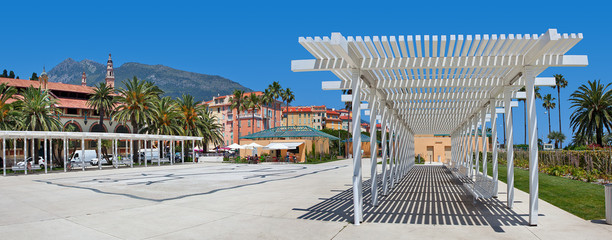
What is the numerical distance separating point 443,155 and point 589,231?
39134 millimetres

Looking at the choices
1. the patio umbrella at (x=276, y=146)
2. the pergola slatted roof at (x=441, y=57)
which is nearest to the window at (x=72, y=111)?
the patio umbrella at (x=276, y=146)

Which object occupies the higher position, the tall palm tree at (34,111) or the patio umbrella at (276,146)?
the tall palm tree at (34,111)

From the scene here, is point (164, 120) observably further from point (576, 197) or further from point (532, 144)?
point (532, 144)

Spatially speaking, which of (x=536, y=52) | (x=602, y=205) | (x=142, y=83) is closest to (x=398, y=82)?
(x=536, y=52)

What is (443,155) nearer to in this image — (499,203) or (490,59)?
(499,203)

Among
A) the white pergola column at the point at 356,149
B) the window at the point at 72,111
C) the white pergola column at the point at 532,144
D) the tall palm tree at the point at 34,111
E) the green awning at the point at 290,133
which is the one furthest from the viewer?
the window at the point at 72,111

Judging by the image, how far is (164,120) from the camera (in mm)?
42000

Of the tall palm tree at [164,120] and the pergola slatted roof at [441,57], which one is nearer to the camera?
the pergola slatted roof at [441,57]

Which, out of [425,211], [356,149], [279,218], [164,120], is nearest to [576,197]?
[425,211]

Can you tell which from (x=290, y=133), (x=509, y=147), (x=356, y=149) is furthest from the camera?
(x=290, y=133)

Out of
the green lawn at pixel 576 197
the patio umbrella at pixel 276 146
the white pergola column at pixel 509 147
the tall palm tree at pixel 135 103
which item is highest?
the tall palm tree at pixel 135 103

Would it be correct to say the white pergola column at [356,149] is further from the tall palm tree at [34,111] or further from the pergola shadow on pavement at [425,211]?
the tall palm tree at [34,111]

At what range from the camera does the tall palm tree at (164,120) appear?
41125 millimetres

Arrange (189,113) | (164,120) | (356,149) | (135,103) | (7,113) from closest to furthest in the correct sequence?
(356,149)
(7,113)
(135,103)
(164,120)
(189,113)
